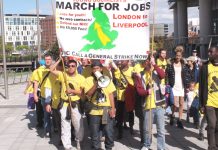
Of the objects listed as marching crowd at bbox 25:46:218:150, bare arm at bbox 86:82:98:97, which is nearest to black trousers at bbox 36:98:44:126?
marching crowd at bbox 25:46:218:150

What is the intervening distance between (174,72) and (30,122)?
13.8 ft

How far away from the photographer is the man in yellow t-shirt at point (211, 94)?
6.93 meters

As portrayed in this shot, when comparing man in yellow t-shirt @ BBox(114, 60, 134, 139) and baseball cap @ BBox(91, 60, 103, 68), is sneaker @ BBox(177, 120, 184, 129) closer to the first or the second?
man in yellow t-shirt @ BBox(114, 60, 134, 139)

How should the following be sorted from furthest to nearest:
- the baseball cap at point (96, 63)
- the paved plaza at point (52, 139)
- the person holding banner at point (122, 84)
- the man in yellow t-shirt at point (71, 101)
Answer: the person holding banner at point (122, 84) → the paved plaza at point (52, 139) → the man in yellow t-shirt at point (71, 101) → the baseball cap at point (96, 63)

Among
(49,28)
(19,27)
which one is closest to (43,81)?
(49,28)

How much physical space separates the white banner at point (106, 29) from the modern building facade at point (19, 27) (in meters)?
171

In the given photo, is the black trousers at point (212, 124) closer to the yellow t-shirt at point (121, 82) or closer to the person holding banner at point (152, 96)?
the person holding banner at point (152, 96)

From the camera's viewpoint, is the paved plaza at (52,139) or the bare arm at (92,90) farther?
the paved plaza at (52,139)

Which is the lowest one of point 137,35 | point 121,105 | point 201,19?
point 121,105

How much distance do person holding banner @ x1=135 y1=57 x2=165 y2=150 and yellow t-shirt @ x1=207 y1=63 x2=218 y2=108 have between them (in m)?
0.75

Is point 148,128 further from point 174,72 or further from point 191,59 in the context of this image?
point 191,59

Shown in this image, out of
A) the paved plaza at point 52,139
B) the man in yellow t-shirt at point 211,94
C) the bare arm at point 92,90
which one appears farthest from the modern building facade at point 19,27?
the man in yellow t-shirt at point 211,94

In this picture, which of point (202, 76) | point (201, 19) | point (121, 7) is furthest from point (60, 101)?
point (201, 19)

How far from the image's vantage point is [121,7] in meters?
6.90
